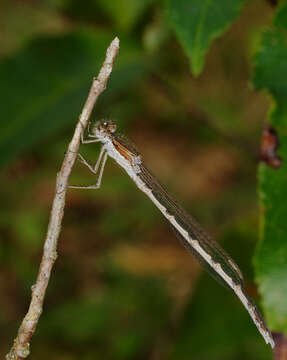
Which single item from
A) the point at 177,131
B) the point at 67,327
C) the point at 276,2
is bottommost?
the point at 67,327

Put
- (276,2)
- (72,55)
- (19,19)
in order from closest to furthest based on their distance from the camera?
(276,2)
(72,55)
(19,19)

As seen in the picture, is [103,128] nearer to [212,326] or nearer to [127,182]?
[212,326]

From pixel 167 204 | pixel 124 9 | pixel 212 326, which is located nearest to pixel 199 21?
pixel 167 204

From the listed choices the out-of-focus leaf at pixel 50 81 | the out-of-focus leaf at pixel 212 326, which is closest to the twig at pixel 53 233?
the out-of-focus leaf at pixel 50 81

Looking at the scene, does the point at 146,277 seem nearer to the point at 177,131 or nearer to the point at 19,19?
the point at 177,131

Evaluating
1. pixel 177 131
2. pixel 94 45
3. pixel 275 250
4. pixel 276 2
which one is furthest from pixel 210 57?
pixel 275 250

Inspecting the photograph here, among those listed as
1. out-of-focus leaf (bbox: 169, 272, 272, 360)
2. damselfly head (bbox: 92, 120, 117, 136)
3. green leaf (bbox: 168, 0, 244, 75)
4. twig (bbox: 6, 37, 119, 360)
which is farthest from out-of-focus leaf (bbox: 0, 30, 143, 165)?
out-of-focus leaf (bbox: 169, 272, 272, 360)

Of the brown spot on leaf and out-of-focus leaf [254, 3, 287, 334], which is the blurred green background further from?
the brown spot on leaf

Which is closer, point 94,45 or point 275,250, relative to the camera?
point 275,250
